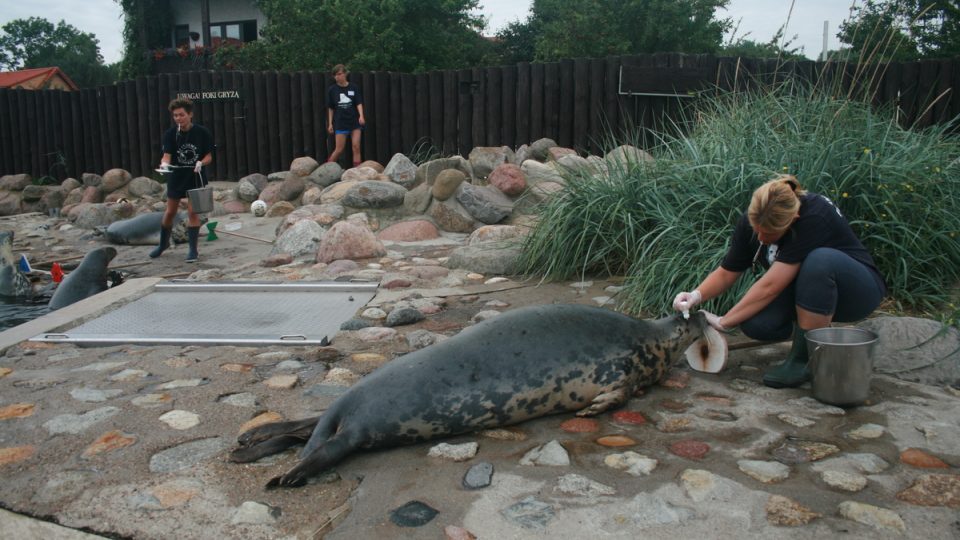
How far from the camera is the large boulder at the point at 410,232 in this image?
7715 mm

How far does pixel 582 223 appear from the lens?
5523mm

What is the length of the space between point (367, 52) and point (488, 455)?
2284cm

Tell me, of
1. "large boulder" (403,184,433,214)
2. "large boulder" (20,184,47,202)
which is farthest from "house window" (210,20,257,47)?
"large boulder" (403,184,433,214)

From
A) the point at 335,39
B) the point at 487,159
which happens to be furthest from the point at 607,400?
the point at 335,39

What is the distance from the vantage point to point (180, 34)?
2836 cm

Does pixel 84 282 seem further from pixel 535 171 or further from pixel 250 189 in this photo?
pixel 250 189

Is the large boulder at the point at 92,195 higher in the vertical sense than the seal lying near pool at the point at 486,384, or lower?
higher

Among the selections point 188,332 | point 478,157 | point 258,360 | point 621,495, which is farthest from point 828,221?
point 478,157

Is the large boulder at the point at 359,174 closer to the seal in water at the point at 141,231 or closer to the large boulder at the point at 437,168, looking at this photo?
the large boulder at the point at 437,168

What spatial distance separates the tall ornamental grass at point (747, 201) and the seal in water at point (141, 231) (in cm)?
541

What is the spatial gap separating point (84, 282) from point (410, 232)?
298 centimetres

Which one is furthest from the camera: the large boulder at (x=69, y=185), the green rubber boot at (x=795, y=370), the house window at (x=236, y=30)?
the house window at (x=236, y=30)

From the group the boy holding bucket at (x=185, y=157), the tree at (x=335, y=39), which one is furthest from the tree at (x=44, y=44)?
the boy holding bucket at (x=185, y=157)

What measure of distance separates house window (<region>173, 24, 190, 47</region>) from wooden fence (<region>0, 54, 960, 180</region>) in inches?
535
